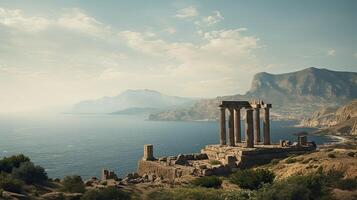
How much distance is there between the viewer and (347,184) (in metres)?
31.0

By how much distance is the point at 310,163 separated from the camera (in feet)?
128

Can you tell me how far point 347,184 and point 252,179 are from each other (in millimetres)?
7800

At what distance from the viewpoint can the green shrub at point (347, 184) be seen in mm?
30811

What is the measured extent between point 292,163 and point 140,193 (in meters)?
19.0

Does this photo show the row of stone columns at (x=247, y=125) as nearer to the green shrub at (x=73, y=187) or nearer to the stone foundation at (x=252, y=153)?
the stone foundation at (x=252, y=153)

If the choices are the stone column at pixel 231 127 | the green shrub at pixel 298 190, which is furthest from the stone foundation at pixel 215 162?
the green shrub at pixel 298 190

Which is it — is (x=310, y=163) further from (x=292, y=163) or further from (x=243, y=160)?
(x=243, y=160)

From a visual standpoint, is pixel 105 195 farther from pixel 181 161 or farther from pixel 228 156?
pixel 181 161

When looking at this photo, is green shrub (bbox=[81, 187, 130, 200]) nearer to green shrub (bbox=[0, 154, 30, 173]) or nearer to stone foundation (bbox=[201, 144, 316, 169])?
green shrub (bbox=[0, 154, 30, 173])

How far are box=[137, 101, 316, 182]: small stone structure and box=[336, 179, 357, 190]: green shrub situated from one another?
14.4 m

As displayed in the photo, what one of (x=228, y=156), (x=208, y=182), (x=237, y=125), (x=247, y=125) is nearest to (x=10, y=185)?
(x=208, y=182)

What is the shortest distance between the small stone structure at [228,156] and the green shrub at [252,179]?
261 inches

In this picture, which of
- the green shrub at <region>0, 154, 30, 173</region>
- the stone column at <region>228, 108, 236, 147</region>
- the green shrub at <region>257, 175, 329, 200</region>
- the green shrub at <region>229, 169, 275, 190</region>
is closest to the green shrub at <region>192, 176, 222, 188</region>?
the green shrub at <region>229, 169, 275, 190</region>

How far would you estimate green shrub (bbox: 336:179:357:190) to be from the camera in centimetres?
3081
